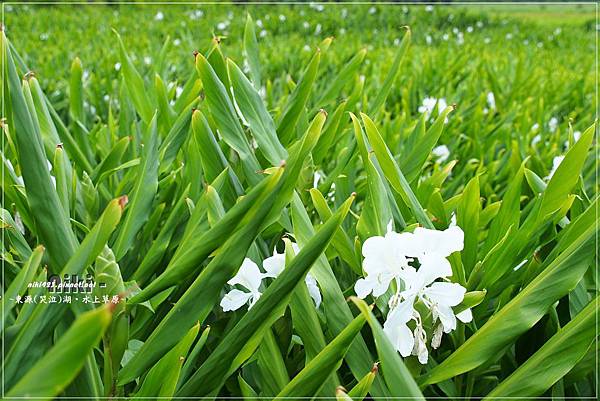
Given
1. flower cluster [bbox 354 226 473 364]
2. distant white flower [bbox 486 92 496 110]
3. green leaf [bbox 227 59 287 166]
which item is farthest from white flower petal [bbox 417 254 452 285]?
distant white flower [bbox 486 92 496 110]

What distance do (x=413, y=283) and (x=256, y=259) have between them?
27 cm

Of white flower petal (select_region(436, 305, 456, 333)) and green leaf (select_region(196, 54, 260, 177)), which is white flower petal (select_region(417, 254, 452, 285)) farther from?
green leaf (select_region(196, 54, 260, 177))

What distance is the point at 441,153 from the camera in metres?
1.91

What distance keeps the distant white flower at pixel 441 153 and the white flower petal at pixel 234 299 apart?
3.90ft

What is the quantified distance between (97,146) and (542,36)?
707cm

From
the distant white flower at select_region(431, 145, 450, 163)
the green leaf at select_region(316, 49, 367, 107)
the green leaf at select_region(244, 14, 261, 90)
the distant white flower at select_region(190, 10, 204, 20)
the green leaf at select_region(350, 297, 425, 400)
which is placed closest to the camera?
the green leaf at select_region(350, 297, 425, 400)

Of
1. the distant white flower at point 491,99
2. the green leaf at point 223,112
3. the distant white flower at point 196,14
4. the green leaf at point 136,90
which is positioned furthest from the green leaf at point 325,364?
the distant white flower at point 196,14

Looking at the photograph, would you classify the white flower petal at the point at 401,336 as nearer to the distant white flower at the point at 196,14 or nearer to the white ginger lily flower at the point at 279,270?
the white ginger lily flower at the point at 279,270

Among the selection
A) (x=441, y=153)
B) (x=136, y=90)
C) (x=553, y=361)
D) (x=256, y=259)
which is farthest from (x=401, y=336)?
(x=441, y=153)

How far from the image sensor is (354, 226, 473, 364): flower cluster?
2.40ft

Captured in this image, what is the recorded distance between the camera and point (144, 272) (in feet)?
3.26

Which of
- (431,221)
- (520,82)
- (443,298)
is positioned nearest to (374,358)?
(443,298)

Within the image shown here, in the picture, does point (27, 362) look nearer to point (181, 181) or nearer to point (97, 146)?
point (181, 181)

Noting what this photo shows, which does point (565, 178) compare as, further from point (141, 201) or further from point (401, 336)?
point (141, 201)
